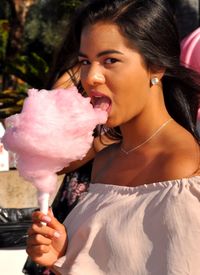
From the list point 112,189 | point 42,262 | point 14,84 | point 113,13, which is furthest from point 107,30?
point 14,84

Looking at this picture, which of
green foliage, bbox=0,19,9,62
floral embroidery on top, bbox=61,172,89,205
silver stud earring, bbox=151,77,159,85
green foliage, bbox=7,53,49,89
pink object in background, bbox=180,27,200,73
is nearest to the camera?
silver stud earring, bbox=151,77,159,85

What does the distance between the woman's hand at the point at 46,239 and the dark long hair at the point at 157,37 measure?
531 millimetres

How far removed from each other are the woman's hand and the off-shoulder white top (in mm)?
32

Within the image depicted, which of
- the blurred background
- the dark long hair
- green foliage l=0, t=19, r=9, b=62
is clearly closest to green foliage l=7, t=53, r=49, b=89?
the blurred background

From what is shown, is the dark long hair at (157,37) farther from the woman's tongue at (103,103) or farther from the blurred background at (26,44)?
the blurred background at (26,44)

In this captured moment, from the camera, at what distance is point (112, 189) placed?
191 cm

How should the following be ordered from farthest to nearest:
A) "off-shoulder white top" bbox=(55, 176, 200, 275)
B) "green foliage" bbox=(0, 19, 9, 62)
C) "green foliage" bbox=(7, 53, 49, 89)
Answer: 1. "green foliage" bbox=(0, 19, 9, 62)
2. "green foliage" bbox=(7, 53, 49, 89)
3. "off-shoulder white top" bbox=(55, 176, 200, 275)

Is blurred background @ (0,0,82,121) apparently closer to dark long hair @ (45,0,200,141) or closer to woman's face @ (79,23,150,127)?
dark long hair @ (45,0,200,141)

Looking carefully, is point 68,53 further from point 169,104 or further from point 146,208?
point 146,208

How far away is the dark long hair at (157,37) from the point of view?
1.89 metres

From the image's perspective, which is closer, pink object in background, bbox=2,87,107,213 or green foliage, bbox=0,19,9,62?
pink object in background, bbox=2,87,107,213

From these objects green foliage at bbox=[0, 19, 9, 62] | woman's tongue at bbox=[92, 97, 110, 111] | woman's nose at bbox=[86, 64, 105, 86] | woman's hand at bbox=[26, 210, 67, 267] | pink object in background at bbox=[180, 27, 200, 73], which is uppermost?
woman's nose at bbox=[86, 64, 105, 86]

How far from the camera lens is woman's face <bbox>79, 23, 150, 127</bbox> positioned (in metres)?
1.83

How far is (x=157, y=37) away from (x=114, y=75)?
22 cm
